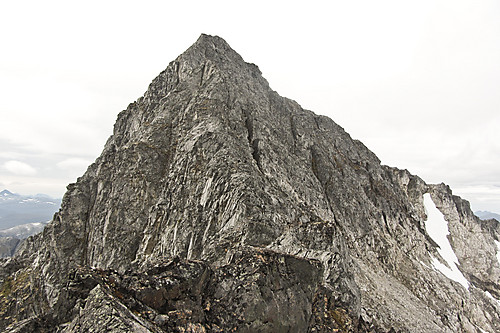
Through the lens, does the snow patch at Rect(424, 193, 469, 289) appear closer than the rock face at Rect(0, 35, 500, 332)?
No

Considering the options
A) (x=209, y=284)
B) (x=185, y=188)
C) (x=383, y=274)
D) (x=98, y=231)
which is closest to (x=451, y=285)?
(x=383, y=274)

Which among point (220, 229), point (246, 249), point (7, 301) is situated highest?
point (220, 229)

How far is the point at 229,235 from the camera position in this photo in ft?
77.7

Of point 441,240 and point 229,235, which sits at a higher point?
point 441,240

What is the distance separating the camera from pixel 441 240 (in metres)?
75.4

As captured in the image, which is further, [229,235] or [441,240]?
[441,240]

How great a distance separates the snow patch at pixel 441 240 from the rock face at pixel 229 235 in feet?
10.8

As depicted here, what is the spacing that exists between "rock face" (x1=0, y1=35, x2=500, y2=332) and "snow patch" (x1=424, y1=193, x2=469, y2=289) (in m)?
3.31

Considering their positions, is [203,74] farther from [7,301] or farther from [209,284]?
[7,301]

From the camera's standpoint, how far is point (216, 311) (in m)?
10.9

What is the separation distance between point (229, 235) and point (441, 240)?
78.3 meters

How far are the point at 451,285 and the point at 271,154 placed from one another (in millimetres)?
45243

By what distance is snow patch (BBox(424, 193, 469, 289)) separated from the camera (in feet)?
194

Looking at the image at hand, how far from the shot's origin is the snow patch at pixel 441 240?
5916 centimetres
